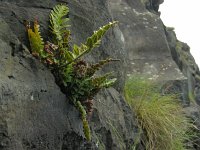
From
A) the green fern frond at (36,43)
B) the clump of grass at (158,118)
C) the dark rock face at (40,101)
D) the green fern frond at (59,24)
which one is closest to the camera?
the dark rock face at (40,101)

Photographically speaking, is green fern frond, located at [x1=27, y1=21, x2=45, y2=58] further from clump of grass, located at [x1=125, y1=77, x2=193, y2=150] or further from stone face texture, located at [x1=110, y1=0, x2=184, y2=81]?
stone face texture, located at [x1=110, y1=0, x2=184, y2=81]

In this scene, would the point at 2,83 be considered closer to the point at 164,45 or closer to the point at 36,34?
the point at 36,34

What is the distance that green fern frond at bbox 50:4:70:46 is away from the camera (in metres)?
4.52

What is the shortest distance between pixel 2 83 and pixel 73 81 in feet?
3.16

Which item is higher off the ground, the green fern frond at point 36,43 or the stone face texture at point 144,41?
the green fern frond at point 36,43

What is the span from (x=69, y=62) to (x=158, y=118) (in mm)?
2590

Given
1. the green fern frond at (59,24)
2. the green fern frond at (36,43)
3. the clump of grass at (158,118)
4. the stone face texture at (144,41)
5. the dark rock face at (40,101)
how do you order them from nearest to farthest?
the dark rock face at (40,101)
the green fern frond at (36,43)
the green fern frond at (59,24)
the clump of grass at (158,118)
the stone face texture at (144,41)

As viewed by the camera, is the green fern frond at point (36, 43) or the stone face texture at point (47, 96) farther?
the green fern frond at point (36, 43)

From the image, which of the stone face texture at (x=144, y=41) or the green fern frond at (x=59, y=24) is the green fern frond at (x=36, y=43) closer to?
the green fern frond at (x=59, y=24)

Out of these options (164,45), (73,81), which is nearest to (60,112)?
(73,81)

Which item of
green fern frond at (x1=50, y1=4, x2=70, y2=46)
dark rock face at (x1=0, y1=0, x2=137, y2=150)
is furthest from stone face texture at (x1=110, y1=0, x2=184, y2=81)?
green fern frond at (x1=50, y1=4, x2=70, y2=46)

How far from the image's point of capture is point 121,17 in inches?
497

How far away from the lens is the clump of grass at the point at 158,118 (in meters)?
6.50

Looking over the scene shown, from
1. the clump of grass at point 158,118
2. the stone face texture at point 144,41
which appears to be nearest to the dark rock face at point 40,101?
the clump of grass at point 158,118
